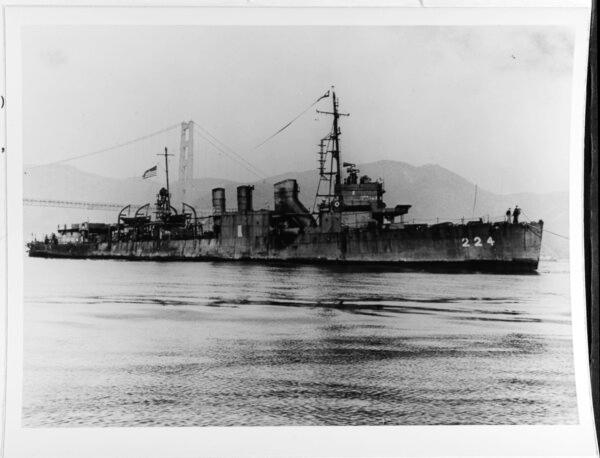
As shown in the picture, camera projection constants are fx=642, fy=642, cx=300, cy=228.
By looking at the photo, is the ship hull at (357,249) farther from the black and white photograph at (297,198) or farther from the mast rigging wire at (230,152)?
the mast rigging wire at (230,152)

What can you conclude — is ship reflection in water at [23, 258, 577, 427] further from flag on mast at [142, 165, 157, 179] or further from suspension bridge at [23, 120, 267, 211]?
flag on mast at [142, 165, 157, 179]

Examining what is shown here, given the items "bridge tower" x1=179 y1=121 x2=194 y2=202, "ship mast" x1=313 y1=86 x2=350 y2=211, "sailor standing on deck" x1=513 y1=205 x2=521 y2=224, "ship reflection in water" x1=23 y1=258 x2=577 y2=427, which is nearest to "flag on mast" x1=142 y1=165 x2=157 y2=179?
"bridge tower" x1=179 y1=121 x2=194 y2=202

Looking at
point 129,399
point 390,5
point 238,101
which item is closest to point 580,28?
point 390,5

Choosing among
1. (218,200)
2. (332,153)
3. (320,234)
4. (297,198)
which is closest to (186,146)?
(218,200)

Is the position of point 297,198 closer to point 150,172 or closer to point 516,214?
point 150,172

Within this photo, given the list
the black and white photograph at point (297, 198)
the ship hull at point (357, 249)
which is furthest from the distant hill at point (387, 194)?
the ship hull at point (357, 249)

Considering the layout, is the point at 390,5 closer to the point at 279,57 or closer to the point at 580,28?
the point at 279,57
